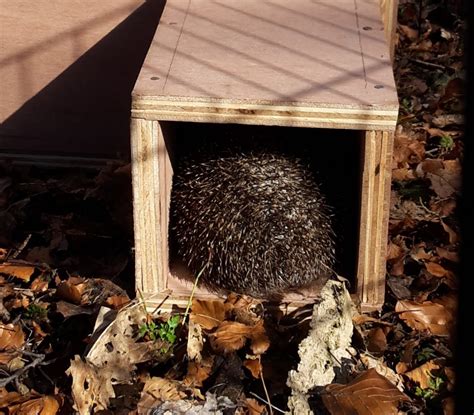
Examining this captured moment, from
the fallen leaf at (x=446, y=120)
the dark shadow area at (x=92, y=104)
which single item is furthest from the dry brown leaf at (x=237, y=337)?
the fallen leaf at (x=446, y=120)

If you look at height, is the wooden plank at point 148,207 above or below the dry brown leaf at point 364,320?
above

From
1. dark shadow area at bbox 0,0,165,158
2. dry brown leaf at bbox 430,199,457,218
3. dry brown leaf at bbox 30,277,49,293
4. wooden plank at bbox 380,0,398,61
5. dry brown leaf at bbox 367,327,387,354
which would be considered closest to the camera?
dry brown leaf at bbox 367,327,387,354

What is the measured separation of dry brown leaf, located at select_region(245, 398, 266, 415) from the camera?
9.62ft

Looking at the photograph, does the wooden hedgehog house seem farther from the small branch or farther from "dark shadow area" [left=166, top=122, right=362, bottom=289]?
the small branch

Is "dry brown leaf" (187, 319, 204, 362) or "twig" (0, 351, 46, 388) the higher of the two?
"dry brown leaf" (187, 319, 204, 362)

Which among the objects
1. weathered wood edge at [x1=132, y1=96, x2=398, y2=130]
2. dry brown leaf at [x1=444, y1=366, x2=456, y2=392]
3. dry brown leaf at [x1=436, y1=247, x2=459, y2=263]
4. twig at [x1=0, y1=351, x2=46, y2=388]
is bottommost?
twig at [x1=0, y1=351, x2=46, y2=388]

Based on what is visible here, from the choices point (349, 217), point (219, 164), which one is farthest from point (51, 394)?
point (349, 217)

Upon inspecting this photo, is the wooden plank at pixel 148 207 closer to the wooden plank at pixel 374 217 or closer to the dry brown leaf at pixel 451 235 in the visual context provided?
the wooden plank at pixel 374 217

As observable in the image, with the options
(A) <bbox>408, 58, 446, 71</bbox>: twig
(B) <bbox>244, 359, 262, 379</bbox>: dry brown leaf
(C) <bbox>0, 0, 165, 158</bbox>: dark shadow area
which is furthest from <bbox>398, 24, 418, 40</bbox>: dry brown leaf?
(B) <bbox>244, 359, 262, 379</bbox>: dry brown leaf

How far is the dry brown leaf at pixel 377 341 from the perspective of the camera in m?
3.19

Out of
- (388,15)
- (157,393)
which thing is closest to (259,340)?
(157,393)

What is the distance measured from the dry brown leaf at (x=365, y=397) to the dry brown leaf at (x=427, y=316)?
0.47 m

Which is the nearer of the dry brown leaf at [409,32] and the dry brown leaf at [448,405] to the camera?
the dry brown leaf at [448,405]

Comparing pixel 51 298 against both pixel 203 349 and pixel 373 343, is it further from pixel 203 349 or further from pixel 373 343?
pixel 373 343
